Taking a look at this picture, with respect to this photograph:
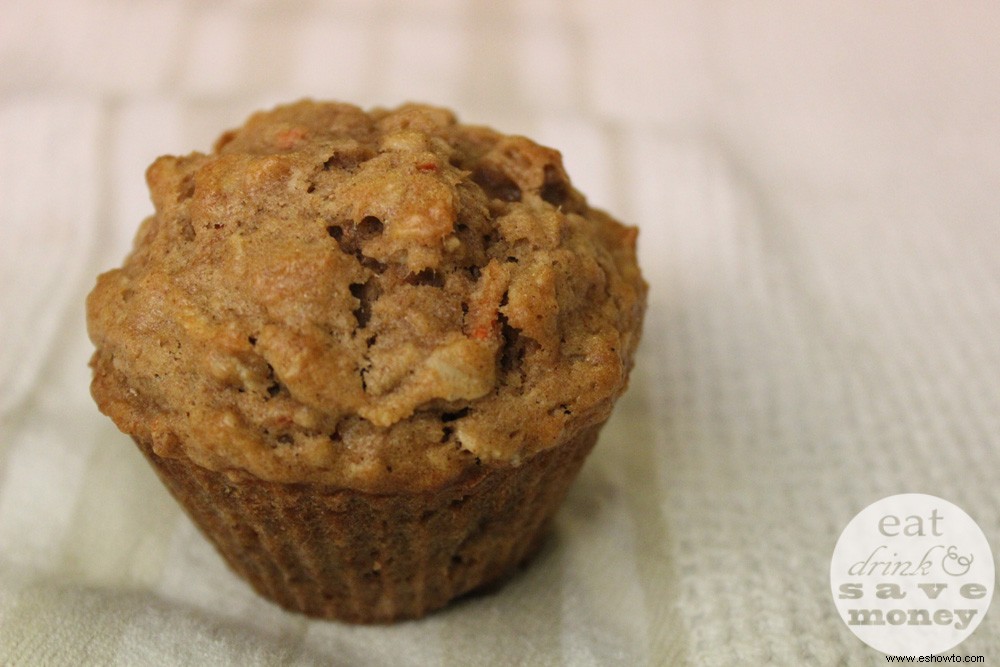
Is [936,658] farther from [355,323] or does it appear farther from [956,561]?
[355,323]

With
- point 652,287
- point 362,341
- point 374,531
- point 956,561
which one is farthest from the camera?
point 652,287

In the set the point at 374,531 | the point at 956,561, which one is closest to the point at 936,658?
the point at 956,561

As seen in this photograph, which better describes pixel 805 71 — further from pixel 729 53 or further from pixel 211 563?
pixel 211 563

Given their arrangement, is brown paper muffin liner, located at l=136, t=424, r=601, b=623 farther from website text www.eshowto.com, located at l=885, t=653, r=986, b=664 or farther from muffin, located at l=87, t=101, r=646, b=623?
website text www.eshowto.com, located at l=885, t=653, r=986, b=664

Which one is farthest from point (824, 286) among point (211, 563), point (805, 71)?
point (211, 563)

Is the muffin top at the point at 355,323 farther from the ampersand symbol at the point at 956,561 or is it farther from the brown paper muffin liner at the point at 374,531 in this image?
the ampersand symbol at the point at 956,561

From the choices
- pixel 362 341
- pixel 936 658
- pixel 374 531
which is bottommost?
pixel 936 658

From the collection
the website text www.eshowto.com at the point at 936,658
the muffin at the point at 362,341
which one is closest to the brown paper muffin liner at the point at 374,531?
the muffin at the point at 362,341
